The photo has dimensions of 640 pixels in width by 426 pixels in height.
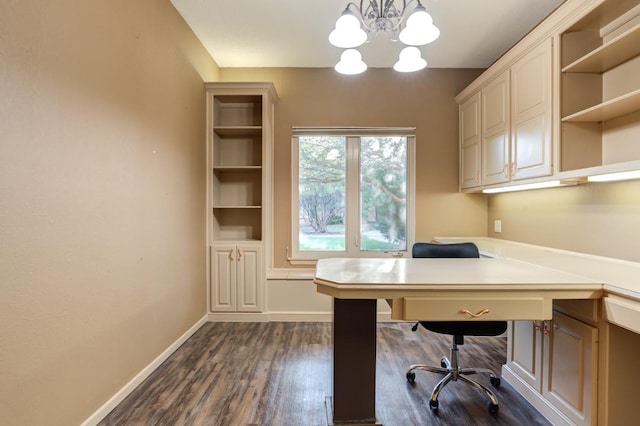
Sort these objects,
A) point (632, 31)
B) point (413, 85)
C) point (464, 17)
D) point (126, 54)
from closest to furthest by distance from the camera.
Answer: point (632, 31)
point (126, 54)
point (464, 17)
point (413, 85)

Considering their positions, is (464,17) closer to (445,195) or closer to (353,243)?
(445,195)

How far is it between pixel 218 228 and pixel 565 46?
3366 millimetres

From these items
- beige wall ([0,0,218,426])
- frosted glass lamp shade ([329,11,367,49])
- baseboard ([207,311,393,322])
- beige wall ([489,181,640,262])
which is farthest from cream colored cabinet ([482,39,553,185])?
beige wall ([0,0,218,426])

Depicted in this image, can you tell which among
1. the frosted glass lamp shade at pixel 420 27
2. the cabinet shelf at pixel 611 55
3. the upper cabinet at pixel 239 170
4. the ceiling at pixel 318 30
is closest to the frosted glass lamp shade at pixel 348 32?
the frosted glass lamp shade at pixel 420 27

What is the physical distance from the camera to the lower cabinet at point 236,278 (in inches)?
125

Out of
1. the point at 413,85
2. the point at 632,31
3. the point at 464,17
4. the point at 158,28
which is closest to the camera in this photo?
the point at 632,31

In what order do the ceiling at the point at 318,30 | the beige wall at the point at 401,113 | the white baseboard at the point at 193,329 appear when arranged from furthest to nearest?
the beige wall at the point at 401,113
the ceiling at the point at 318,30
the white baseboard at the point at 193,329

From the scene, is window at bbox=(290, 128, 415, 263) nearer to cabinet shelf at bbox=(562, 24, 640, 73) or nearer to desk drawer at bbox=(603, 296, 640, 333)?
cabinet shelf at bbox=(562, 24, 640, 73)

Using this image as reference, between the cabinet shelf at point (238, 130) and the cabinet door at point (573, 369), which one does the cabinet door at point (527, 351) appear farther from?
the cabinet shelf at point (238, 130)

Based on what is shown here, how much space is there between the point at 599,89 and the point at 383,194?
2004 millimetres

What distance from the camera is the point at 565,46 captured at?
1.98 meters

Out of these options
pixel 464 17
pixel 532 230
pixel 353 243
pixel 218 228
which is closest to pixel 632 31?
pixel 464 17

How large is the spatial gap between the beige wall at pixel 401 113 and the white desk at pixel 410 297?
1.92m

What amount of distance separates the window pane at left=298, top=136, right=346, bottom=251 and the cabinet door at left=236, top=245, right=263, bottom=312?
61 cm
